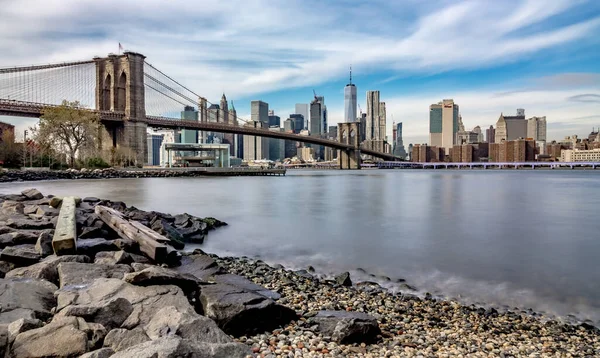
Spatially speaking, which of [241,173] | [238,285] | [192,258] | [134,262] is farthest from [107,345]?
[241,173]

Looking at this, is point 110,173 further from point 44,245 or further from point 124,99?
point 44,245

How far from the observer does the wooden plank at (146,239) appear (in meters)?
6.11

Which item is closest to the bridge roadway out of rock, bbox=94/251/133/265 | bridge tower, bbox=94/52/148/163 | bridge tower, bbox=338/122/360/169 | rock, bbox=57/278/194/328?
bridge tower, bbox=94/52/148/163

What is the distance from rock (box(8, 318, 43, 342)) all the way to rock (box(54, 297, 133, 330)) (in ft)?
0.79

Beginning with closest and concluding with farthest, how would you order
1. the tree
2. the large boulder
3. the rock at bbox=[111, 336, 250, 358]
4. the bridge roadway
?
1. the rock at bbox=[111, 336, 250, 358]
2. the large boulder
3. the bridge roadway
4. the tree

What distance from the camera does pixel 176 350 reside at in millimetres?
2709

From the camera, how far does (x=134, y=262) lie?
571 cm

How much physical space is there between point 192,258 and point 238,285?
1.78m

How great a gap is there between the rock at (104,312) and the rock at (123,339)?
1.20 ft

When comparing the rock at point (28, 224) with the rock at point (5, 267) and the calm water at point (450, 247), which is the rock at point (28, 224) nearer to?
the rock at point (5, 267)

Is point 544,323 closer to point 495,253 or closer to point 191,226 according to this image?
point 495,253

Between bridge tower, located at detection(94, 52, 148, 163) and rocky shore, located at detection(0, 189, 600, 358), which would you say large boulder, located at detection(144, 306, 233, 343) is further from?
bridge tower, located at detection(94, 52, 148, 163)

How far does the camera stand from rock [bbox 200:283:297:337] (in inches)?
155

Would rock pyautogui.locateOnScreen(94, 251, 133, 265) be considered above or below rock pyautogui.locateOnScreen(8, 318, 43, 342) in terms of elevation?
below
